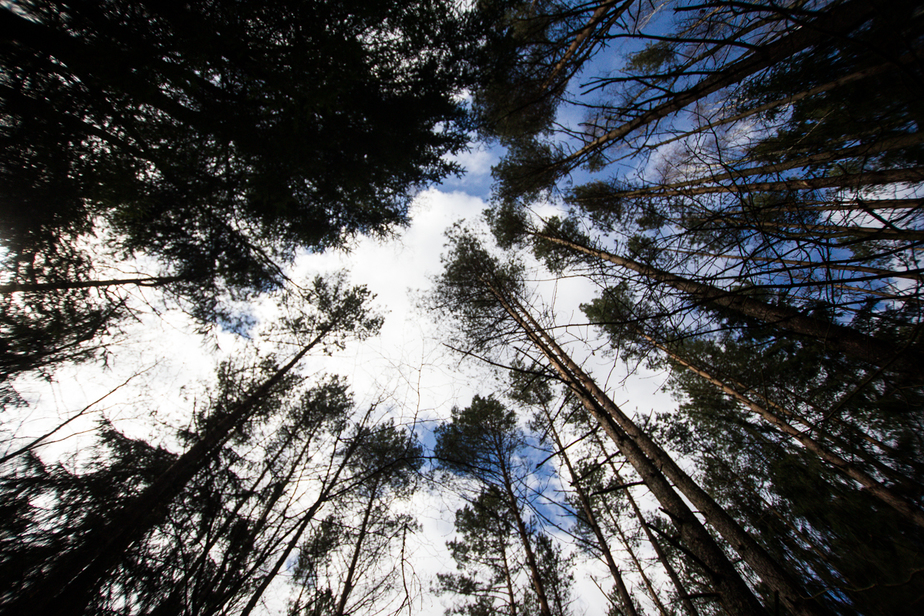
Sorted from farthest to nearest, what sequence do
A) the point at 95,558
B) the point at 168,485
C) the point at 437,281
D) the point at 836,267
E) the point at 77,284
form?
the point at 437,281 → the point at 77,284 → the point at 168,485 → the point at 95,558 → the point at 836,267

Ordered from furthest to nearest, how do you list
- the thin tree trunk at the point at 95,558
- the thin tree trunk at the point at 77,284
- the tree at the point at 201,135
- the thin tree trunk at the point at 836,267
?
the thin tree trunk at the point at 77,284 < the tree at the point at 201,135 < the thin tree trunk at the point at 95,558 < the thin tree trunk at the point at 836,267

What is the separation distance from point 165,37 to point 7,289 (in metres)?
4.17

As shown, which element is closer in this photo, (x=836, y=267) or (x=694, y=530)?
(x=836, y=267)

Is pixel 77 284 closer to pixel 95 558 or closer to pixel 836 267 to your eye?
pixel 95 558

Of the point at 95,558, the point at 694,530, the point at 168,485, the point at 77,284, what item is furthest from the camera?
the point at 77,284

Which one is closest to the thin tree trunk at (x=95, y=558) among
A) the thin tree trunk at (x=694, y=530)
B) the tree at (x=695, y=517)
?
the tree at (x=695, y=517)

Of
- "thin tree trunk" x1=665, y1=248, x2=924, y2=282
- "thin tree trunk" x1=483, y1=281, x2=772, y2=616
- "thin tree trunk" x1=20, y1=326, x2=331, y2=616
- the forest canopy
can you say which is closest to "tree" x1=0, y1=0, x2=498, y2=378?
the forest canopy

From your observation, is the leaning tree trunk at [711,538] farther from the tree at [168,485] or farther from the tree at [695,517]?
the tree at [168,485]

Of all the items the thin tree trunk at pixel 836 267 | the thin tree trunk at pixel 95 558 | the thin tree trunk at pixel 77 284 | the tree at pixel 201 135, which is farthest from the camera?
the thin tree trunk at pixel 77 284

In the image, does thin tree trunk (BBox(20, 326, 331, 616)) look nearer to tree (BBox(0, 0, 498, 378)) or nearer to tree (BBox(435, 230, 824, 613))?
tree (BBox(435, 230, 824, 613))

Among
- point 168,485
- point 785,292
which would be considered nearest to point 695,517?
point 785,292

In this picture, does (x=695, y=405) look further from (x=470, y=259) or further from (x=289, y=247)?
(x=289, y=247)

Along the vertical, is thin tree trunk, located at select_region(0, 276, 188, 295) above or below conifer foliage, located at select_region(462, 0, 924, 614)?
above

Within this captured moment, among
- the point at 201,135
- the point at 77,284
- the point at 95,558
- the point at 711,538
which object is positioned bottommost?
the point at 711,538
